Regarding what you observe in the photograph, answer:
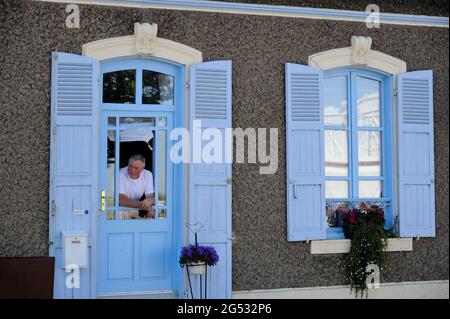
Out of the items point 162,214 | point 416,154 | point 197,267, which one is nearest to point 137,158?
point 162,214

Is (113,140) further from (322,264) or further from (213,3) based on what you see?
(322,264)

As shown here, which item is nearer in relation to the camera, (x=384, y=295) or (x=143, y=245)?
(x=143, y=245)

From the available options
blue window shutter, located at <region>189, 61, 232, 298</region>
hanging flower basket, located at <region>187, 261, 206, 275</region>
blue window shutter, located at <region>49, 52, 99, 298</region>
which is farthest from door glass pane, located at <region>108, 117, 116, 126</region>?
hanging flower basket, located at <region>187, 261, 206, 275</region>

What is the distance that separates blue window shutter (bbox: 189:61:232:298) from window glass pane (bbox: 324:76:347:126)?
1.24 metres

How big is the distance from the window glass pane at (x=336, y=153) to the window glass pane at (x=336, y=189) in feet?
0.33

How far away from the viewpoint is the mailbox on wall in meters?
6.13

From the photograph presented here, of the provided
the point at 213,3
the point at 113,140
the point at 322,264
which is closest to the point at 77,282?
the point at 113,140

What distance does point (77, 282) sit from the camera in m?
6.24

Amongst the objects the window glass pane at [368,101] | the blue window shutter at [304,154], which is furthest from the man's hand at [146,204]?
the window glass pane at [368,101]

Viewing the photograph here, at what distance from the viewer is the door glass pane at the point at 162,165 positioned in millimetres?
6777

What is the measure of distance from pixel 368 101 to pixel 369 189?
1003 mm

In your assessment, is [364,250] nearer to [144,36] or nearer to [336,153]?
[336,153]

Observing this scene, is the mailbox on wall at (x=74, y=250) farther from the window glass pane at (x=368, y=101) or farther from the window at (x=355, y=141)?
the window glass pane at (x=368, y=101)

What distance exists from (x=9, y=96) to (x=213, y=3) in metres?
2.25
